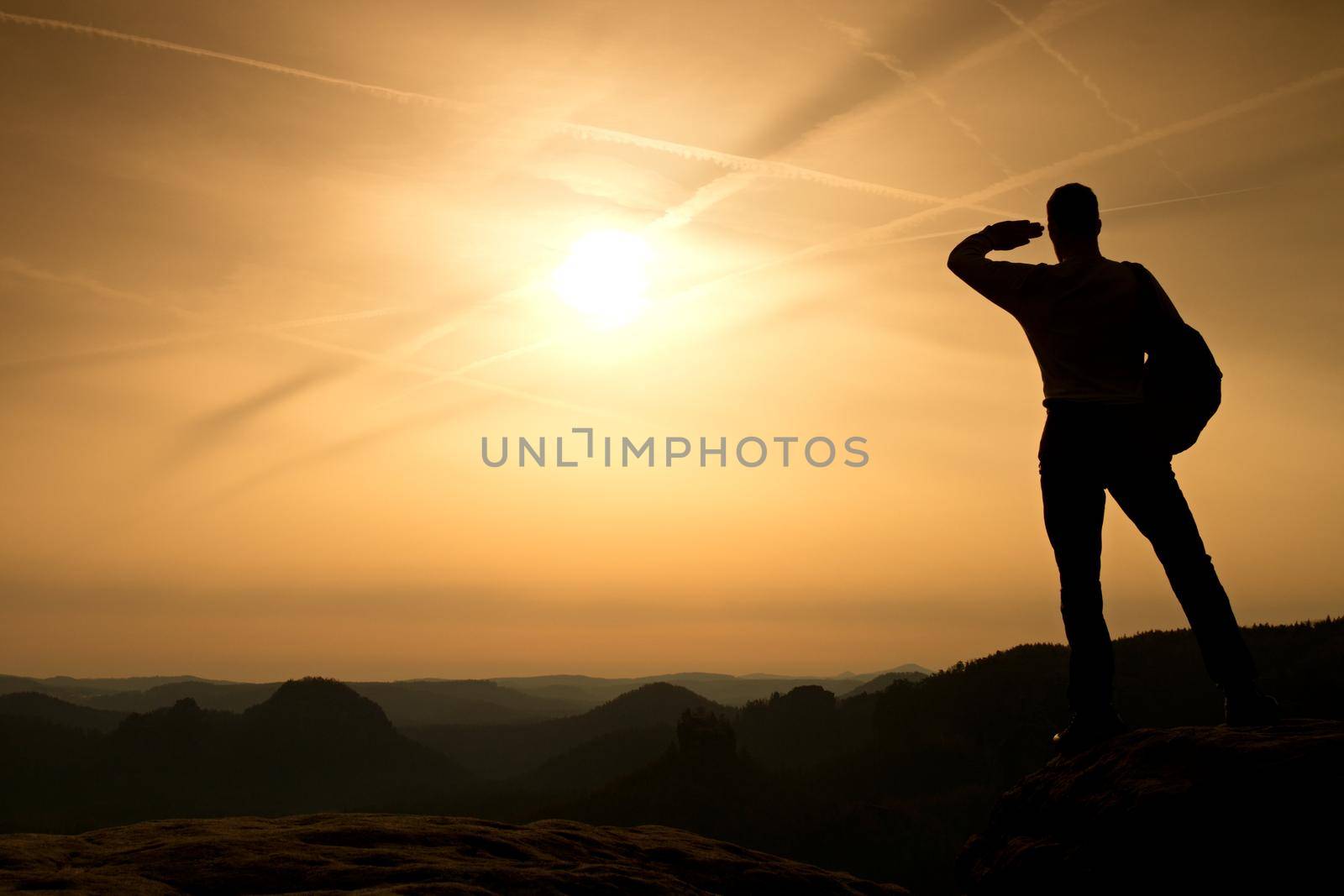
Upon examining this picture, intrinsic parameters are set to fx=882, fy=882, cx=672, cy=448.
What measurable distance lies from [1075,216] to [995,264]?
65cm

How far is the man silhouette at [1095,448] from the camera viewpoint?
20.1ft

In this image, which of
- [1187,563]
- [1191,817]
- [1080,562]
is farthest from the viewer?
[1080,562]

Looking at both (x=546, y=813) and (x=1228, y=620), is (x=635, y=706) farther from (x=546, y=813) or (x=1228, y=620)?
(x=1228, y=620)

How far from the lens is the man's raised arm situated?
22.4 feet

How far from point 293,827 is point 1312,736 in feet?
27.4

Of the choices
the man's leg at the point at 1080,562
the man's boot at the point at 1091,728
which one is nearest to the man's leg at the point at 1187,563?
the man's leg at the point at 1080,562

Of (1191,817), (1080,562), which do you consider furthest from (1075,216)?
(1191,817)

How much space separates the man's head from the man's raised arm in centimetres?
29

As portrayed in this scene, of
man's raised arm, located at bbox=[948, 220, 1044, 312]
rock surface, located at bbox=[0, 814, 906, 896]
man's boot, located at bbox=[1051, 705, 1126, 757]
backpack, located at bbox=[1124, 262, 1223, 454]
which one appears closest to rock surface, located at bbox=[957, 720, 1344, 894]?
man's boot, located at bbox=[1051, 705, 1126, 757]

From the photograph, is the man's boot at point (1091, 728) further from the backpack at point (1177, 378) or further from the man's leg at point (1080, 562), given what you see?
the backpack at point (1177, 378)

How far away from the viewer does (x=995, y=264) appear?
6.91 m

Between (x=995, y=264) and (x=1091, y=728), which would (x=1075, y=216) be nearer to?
(x=995, y=264)

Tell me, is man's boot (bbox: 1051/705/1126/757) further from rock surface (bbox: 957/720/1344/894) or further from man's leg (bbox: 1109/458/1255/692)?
man's leg (bbox: 1109/458/1255/692)

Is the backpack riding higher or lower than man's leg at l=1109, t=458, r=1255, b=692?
higher
